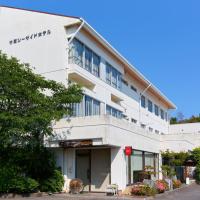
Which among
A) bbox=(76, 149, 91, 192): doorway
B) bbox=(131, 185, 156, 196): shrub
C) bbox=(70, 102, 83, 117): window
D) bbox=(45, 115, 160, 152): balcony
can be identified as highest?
bbox=(70, 102, 83, 117): window

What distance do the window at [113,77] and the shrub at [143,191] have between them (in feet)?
39.0

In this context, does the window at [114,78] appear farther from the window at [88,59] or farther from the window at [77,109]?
the window at [77,109]

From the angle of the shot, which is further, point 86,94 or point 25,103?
point 86,94

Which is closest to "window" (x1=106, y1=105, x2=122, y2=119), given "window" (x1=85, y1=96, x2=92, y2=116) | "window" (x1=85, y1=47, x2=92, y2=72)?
"window" (x1=85, y1=96, x2=92, y2=116)

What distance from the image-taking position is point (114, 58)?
A: 33.2m

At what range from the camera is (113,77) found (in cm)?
3353

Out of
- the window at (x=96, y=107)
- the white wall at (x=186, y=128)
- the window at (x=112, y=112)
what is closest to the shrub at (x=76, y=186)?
the window at (x=96, y=107)

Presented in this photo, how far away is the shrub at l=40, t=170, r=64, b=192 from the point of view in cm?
2270

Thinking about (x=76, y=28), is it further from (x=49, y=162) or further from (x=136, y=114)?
(x=136, y=114)

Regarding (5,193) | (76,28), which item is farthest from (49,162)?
(76,28)

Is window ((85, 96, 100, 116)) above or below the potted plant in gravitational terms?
above

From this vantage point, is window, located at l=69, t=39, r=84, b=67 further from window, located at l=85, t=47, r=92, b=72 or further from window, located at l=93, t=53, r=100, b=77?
window, located at l=93, t=53, r=100, b=77

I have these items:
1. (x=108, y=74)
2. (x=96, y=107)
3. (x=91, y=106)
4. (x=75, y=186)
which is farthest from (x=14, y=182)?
(x=108, y=74)

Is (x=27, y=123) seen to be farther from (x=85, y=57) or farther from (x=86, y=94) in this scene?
(x=85, y=57)
